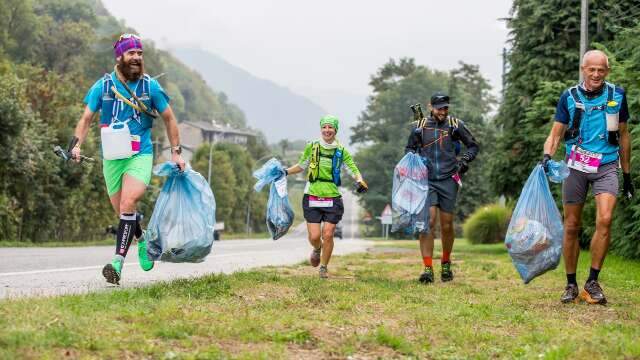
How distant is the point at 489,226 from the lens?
107ft

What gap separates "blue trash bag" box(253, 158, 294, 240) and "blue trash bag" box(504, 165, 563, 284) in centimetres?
304

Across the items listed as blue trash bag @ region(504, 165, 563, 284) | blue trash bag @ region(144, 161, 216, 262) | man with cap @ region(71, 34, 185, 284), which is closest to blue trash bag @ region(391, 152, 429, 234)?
blue trash bag @ region(504, 165, 563, 284)

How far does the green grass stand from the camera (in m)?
4.85

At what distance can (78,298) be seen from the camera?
20.4 feet

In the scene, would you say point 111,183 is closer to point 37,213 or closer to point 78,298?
point 78,298

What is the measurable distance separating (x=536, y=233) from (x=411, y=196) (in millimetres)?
2172

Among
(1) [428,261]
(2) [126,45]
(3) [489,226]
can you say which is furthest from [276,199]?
(3) [489,226]

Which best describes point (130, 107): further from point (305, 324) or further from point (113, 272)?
point (305, 324)

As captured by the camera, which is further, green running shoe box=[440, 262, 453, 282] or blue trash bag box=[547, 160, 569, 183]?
green running shoe box=[440, 262, 453, 282]

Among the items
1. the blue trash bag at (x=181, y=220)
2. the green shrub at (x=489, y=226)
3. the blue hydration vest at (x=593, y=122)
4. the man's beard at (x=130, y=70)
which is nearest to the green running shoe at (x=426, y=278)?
the blue hydration vest at (x=593, y=122)

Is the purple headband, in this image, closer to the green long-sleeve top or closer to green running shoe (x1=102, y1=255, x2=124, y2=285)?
green running shoe (x1=102, y1=255, x2=124, y2=285)

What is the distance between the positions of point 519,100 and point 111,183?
1663 centimetres

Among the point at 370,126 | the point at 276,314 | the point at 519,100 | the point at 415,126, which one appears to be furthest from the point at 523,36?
the point at 370,126

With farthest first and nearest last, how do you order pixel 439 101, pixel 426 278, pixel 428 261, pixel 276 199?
pixel 276 199 < pixel 439 101 < pixel 428 261 < pixel 426 278
